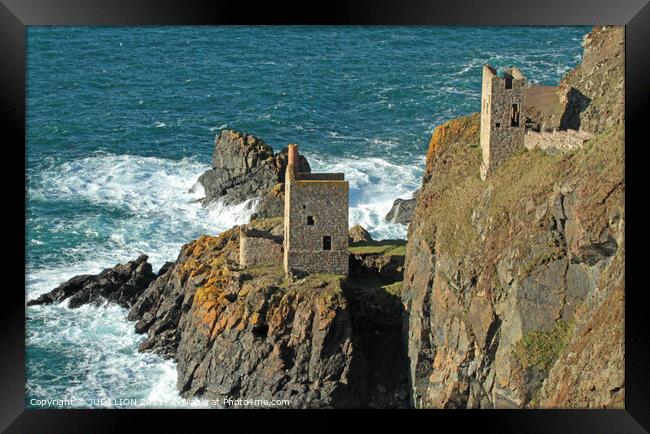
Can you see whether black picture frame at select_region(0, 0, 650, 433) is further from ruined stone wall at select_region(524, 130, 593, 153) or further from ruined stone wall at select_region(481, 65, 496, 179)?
ruined stone wall at select_region(481, 65, 496, 179)

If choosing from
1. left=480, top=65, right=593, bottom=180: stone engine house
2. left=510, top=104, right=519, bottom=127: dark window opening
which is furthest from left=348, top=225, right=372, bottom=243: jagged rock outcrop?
left=510, top=104, right=519, bottom=127: dark window opening

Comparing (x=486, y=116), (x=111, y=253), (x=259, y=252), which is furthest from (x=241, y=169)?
(x=486, y=116)

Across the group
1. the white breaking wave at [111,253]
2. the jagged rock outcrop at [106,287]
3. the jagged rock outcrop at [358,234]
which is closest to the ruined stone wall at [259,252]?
the white breaking wave at [111,253]

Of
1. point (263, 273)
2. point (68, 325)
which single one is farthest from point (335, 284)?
point (68, 325)

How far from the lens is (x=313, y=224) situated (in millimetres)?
76312

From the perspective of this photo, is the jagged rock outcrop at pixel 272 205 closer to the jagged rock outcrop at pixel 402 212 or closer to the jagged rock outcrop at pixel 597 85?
the jagged rock outcrop at pixel 402 212

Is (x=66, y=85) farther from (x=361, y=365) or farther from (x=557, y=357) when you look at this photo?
(x=557, y=357)

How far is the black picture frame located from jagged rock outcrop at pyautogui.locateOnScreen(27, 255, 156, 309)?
23.8 meters

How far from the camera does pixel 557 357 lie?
6731 centimetres

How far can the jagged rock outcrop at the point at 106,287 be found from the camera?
284 feet

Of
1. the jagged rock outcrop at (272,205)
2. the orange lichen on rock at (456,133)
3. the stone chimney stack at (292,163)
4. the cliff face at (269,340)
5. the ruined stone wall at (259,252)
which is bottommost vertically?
the cliff face at (269,340)

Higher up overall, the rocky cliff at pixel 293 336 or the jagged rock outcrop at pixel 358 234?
the jagged rock outcrop at pixel 358 234
